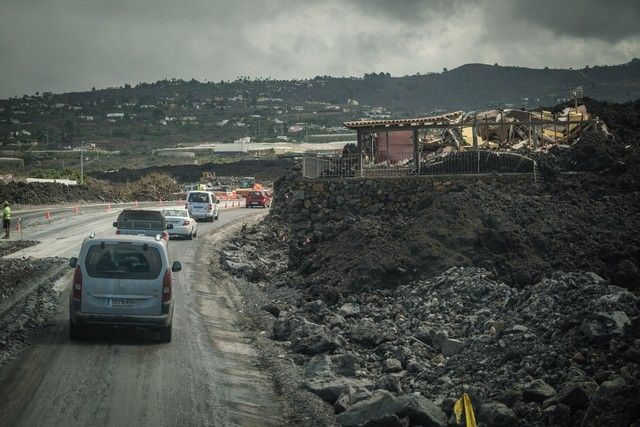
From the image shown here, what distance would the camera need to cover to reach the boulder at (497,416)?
11203 millimetres

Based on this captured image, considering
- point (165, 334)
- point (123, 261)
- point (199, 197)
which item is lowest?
point (165, 334)

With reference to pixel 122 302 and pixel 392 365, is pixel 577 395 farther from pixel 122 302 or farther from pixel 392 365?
pixel 122 302

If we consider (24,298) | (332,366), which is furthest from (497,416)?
(24,298)

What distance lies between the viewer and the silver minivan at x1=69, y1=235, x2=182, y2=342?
A: 16.4 m

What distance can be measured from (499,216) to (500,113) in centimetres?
1246

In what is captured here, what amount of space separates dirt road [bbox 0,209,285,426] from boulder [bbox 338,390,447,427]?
3.63 ft

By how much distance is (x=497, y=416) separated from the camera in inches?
444

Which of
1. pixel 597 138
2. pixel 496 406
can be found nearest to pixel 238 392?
pixel 496 406

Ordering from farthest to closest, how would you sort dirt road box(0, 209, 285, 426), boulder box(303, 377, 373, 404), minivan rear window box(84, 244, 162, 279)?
1. minivan rear window box(84, 244, 162, 279)
2. boulder box(303, 377, 373, 404)
3. dirt road box(0, 209, 285, 426)

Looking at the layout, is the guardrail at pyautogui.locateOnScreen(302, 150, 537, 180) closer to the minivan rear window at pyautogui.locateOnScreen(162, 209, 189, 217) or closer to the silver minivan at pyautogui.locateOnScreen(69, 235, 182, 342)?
the minivan rear window at pyautogui.locateOnScreen(162, 209, 189, 217)

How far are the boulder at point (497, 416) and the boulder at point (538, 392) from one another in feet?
1.35

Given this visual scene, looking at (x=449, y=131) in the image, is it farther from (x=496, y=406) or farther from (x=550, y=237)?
(x=496, y=406)

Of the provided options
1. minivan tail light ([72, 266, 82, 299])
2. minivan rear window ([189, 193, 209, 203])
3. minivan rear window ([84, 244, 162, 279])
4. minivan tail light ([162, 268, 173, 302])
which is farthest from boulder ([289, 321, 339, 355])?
minivan rear window ([189, 193, 209, 203])

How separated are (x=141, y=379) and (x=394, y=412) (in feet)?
14.5
